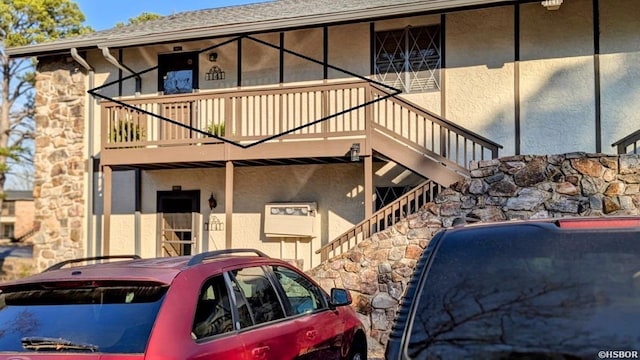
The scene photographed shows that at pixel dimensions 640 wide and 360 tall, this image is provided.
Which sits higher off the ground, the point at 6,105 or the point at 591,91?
the point at 6,105

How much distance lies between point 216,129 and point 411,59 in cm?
400

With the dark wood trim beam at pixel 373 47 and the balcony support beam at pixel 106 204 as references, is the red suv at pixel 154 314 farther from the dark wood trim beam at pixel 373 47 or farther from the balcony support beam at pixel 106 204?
the balcony support beam at pixel 106 204

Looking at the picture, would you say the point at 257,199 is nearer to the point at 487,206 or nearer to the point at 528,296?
the point at 487,206

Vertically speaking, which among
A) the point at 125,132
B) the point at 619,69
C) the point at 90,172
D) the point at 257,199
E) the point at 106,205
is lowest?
the point at 106,205

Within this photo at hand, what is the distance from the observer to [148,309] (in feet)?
10.5

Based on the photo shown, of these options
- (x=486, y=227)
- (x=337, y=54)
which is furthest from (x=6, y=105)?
(x=486, y=227)

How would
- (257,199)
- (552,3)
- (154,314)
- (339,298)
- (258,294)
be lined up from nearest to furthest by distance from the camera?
(154,314) → (258,294) → (339,298) → (552,3) → (257,199)

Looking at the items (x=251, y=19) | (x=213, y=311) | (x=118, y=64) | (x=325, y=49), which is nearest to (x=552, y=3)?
(x=325, y=49)

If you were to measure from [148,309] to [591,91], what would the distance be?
9.40 m

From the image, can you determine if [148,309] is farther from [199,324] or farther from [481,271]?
[481,271]

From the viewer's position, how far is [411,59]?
Result: 1138cm

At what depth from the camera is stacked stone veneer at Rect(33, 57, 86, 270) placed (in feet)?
43.1

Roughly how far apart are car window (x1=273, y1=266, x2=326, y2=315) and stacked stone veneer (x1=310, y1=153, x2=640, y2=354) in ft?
10.9

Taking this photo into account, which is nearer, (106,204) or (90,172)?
(106,204)
